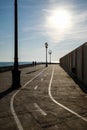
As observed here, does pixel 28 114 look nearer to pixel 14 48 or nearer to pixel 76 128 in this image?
pixel 76 128

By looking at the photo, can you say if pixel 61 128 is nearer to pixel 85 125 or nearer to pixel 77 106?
pixel 85 125

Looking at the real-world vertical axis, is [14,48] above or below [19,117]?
above

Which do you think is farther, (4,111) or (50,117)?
(4,111)

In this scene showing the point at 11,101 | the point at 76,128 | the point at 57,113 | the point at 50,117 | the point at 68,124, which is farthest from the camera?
the point at 11,101

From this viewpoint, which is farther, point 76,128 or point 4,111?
point 4,111

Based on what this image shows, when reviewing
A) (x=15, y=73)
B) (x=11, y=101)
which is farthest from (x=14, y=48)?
(x=11, y=101)

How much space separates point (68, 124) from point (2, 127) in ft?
7.42

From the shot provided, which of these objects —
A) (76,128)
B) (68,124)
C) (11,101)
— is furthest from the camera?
(11,101)

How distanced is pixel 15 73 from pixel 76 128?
14356mm

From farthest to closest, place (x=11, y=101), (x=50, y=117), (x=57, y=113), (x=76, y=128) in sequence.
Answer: (x=11, y=101)
(x=57, y=113)
(x=50, y=117)
(x=76, y=128)

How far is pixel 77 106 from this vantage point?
1310cm

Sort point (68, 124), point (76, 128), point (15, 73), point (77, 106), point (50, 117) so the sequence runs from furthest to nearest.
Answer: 1. point (15, 73)
2. point (77, 106)
3. point (50, 117)
4. point (68, 124)
5. point (76, 128)

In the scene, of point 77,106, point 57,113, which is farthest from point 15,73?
point 57,113

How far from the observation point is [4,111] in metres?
11.8
